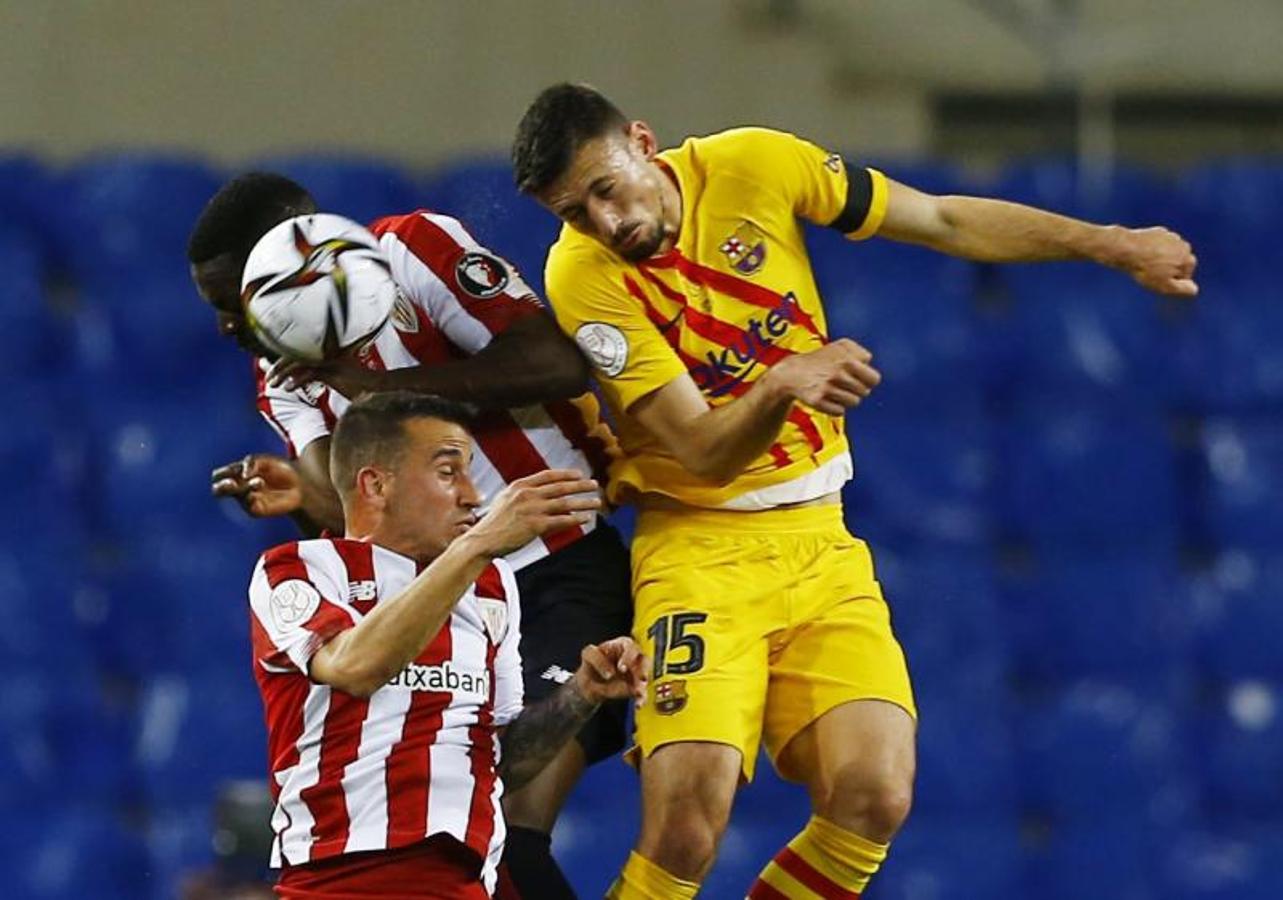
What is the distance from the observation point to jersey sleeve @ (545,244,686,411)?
4398mm

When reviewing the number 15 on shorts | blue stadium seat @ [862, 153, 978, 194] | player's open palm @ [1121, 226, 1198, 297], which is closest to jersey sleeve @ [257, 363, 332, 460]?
the number 15 on shorts

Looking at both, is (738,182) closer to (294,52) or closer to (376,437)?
(376,437)

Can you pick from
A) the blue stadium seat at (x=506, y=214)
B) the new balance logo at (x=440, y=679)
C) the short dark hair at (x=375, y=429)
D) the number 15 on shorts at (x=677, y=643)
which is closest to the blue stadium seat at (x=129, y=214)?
the blue stadium seat at (x=506, y=214)

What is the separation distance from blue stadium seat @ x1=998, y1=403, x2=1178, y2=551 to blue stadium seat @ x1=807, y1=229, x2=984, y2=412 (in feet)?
0.81

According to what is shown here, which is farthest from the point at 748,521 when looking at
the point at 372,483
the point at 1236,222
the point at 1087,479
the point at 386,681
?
the point at 1236,222

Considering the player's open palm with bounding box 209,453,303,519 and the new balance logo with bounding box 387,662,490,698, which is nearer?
the new balance logo with bounding box 387,662,490,698

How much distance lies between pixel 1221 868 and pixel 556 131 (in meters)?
4.18

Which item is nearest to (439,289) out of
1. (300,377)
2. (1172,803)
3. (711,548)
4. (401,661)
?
(300,377)

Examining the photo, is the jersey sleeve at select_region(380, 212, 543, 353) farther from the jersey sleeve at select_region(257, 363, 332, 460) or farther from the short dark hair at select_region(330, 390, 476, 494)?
the short dark hair at select_region(330, 390, 476, 494)

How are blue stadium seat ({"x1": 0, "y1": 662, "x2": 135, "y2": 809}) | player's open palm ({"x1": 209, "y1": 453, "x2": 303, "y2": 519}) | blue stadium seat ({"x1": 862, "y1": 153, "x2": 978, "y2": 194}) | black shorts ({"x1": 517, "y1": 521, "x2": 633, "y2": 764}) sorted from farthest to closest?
1. blue stadium seat ({"x1": 862, "y1": 153, "x2": 978, "y2": 194})
2. blue stadium seat ({"x1": 0, "y1": 662, "x2": 135, "y2": 809})
3. black shorts ({"x1": 517, "y1": 521, "x2": 633, "y2": 764})
4. player's open palm ({"x1": 209, "y1": 453, "x2": 303, "y2": 519})

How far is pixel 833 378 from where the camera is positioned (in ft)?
12.9

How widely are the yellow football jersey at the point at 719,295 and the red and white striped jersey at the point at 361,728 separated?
26.8 inches

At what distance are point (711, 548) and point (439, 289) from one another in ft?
2.12

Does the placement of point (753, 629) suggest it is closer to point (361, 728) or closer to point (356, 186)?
point (361, 728)
